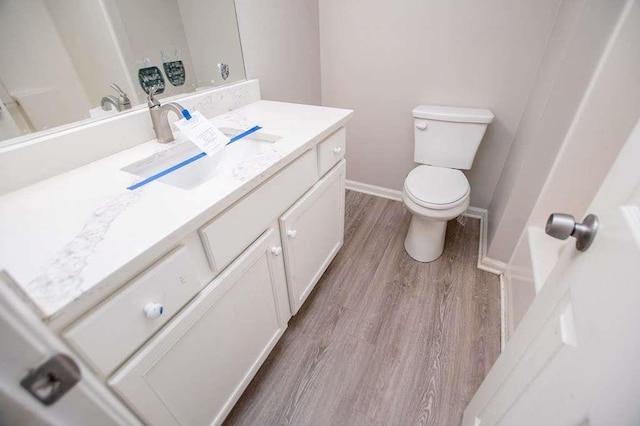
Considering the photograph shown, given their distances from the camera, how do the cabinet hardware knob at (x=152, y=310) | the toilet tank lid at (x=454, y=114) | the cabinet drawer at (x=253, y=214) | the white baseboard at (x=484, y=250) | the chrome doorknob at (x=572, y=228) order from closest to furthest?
the chrome doorknob at (x=572, y=228) < the cabinet hardware knob at (x=152, y=310) < the cabinet drawer at (x=253, y=214) < the white baseboard at (x=484, y=250) < the toilet tank lid at (x=454, y=114)

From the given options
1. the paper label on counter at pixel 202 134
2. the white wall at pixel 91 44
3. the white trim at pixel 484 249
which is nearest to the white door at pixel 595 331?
the paper label on counter at pixel 202 134

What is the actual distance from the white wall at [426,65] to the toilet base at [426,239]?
1.92 ft

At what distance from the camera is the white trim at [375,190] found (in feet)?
7.55

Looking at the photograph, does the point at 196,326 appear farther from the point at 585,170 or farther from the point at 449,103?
the point at 449,103

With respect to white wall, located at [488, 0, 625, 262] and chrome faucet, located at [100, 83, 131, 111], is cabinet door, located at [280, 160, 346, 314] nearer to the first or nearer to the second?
chrome faucet, located at [100, 83, 131, 111]

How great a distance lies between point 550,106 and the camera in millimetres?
1186

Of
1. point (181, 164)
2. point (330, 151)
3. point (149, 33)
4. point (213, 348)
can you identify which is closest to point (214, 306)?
point (213, 348)

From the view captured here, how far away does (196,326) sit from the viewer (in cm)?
73

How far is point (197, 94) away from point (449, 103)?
1477 millimetres

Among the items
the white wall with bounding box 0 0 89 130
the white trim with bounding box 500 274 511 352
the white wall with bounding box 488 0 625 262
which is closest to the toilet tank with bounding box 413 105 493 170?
the white wall with bounding box 488 0 625 262

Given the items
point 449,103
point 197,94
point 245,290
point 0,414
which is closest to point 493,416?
point 245,290

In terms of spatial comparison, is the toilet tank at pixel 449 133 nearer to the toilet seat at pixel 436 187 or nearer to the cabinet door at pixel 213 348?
the toilet seat at pixel 436 187

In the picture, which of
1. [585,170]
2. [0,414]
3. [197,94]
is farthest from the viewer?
[197,94]

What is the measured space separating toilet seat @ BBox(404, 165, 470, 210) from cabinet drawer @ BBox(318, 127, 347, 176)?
490 mm
